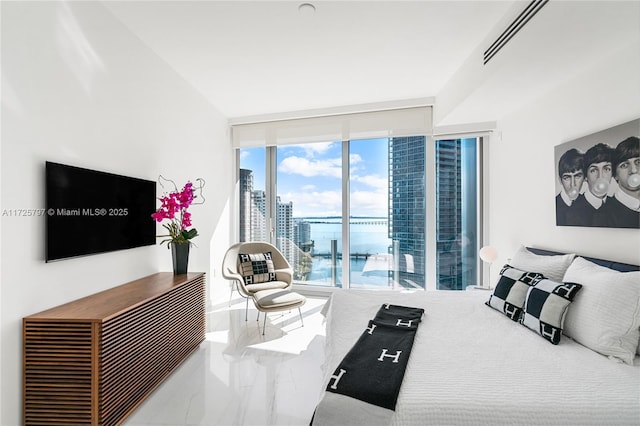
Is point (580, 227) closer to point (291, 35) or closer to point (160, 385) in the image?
point (291, 35)

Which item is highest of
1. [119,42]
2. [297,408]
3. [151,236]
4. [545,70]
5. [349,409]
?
[119,42]

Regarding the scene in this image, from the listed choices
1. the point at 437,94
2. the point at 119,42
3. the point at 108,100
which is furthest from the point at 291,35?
the point at 437,94

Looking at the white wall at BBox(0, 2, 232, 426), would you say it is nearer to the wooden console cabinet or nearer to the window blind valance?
the wooden console cabinet

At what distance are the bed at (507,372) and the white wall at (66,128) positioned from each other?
1825 mm

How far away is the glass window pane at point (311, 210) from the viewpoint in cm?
452

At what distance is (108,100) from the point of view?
2.29 meters

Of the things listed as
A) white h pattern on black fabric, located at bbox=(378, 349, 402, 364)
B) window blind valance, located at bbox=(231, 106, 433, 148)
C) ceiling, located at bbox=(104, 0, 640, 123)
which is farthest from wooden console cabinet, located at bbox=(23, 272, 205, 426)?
window blind valance, located at bbox=(231, 106, 433, 148)

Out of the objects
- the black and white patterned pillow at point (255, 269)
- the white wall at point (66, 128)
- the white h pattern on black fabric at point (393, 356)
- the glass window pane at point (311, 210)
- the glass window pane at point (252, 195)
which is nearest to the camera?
the white h pattern on black fabric at point (393, 356)

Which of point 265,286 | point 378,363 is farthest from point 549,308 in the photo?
point 265,286

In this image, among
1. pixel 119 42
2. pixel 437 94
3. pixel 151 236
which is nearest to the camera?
pixel 119 42

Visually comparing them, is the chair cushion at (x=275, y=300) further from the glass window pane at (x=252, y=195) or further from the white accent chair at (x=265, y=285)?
the glass window pane at (x=252, y=195)

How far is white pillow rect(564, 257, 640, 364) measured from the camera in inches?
56.6

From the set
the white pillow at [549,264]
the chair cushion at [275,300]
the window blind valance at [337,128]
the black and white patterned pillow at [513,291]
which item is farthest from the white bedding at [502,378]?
the window blind valance at [337,128]

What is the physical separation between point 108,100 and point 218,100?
1803 millimetres
